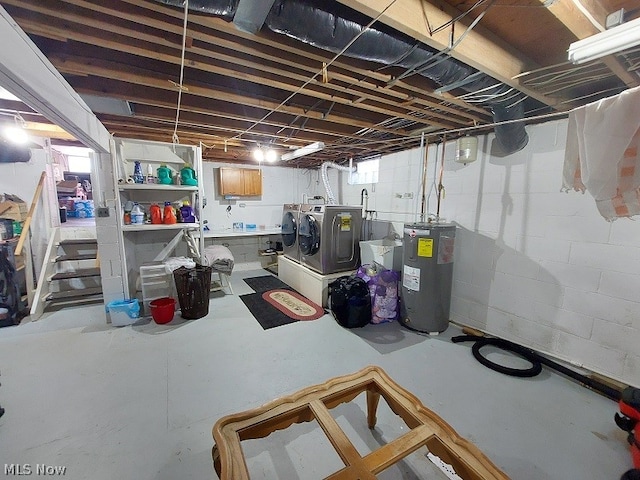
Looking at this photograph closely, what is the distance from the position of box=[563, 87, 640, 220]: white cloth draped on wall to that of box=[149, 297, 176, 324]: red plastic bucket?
3.76m

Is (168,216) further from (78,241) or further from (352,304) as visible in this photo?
(352,304)

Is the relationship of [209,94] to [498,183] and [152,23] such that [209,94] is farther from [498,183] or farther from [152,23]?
[498,183]

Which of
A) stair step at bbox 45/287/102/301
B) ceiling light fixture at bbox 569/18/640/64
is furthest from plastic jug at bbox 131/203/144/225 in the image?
ceiling light fixture at bbox 569/18/640/64

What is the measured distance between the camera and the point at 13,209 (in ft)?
11.0

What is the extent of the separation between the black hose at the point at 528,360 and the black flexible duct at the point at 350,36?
2.27m

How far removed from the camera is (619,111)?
1213 mm

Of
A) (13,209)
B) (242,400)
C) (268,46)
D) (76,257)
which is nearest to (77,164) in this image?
(13,209)

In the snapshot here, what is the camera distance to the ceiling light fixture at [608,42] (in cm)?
113

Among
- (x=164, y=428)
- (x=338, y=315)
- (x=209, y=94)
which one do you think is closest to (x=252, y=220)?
(x=338, y=315)

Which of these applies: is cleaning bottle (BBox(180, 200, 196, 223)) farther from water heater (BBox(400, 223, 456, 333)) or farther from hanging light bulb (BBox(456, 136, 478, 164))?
hanging light bulb (BBox(456, 136, 478, 164))

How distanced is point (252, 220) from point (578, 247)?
516cm

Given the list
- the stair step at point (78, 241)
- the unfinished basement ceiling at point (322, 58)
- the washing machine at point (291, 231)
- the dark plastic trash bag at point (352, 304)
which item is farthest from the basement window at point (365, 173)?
the stair step at point (78, 241)

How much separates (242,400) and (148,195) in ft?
10.5

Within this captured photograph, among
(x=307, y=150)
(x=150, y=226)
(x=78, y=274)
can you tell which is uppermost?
(x=307, y=150)
